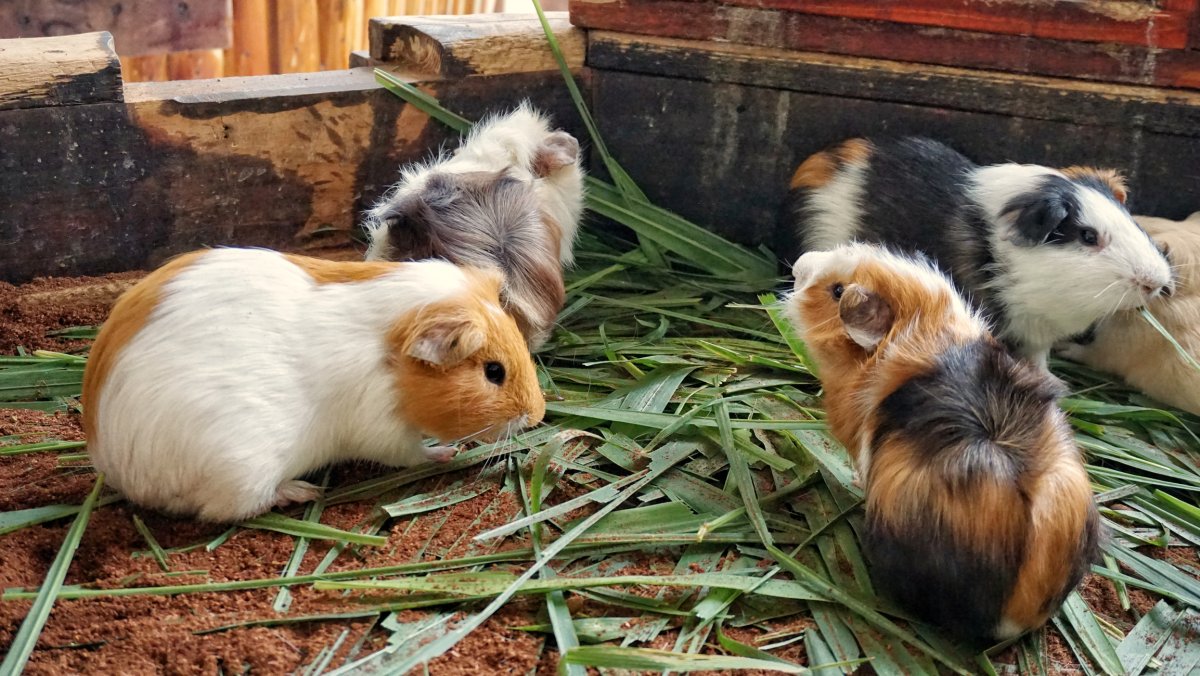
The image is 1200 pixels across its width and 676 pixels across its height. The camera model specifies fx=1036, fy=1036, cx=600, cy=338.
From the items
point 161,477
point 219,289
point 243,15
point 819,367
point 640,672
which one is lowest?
point 640,672

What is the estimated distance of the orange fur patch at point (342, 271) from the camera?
2.26 m

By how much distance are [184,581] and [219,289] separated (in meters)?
0.58

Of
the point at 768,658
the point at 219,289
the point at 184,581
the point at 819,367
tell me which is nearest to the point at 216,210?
the point at 219,289

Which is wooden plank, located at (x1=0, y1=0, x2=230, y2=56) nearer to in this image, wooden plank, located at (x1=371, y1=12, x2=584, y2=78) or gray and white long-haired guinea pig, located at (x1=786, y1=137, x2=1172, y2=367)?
wooden plank, located at (x1=371, y1=12, x2=584, y2=78)

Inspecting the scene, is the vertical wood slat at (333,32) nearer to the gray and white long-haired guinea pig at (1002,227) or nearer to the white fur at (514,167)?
the white fur at (514,167)

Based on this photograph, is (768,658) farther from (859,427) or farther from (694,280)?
(694,280)

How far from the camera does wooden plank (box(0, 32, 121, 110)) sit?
2.64 m

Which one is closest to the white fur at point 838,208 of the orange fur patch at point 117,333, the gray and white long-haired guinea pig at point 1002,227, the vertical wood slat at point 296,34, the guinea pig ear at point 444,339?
the gray and white long-haired guinea pig at point 1002,227

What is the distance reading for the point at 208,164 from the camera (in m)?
2.98

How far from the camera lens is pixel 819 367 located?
7.83 feet

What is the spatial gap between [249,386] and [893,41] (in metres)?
2.17

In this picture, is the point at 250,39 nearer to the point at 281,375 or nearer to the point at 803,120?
the point at 803,120

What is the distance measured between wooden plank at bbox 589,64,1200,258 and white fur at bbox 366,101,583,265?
1.02 feet

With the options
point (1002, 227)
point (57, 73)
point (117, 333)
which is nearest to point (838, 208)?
point (1002, 227)
